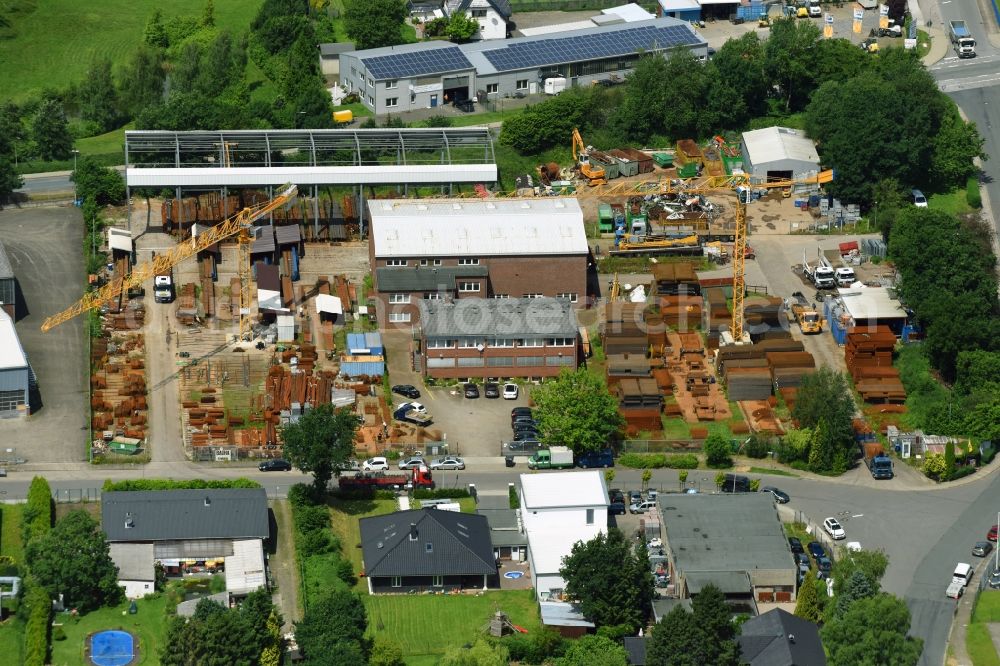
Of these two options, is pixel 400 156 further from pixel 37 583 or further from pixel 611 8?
pixel 37 583

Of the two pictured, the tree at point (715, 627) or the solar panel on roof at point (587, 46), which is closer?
the tree at point (715, 627)

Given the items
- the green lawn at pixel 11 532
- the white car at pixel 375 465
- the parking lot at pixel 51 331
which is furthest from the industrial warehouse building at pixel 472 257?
the green lawn at pixel 11 532

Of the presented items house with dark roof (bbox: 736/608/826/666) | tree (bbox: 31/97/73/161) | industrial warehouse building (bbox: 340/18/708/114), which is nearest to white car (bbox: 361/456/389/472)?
house with dark roof (bbox: 736/608/826/666)

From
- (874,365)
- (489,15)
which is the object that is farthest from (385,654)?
(489,15)

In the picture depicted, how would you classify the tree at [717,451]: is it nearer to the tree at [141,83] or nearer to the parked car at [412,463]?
the parked car at [412,463]

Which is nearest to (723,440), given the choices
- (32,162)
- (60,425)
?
(60,425)

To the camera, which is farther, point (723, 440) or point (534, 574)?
point (723, 440)
